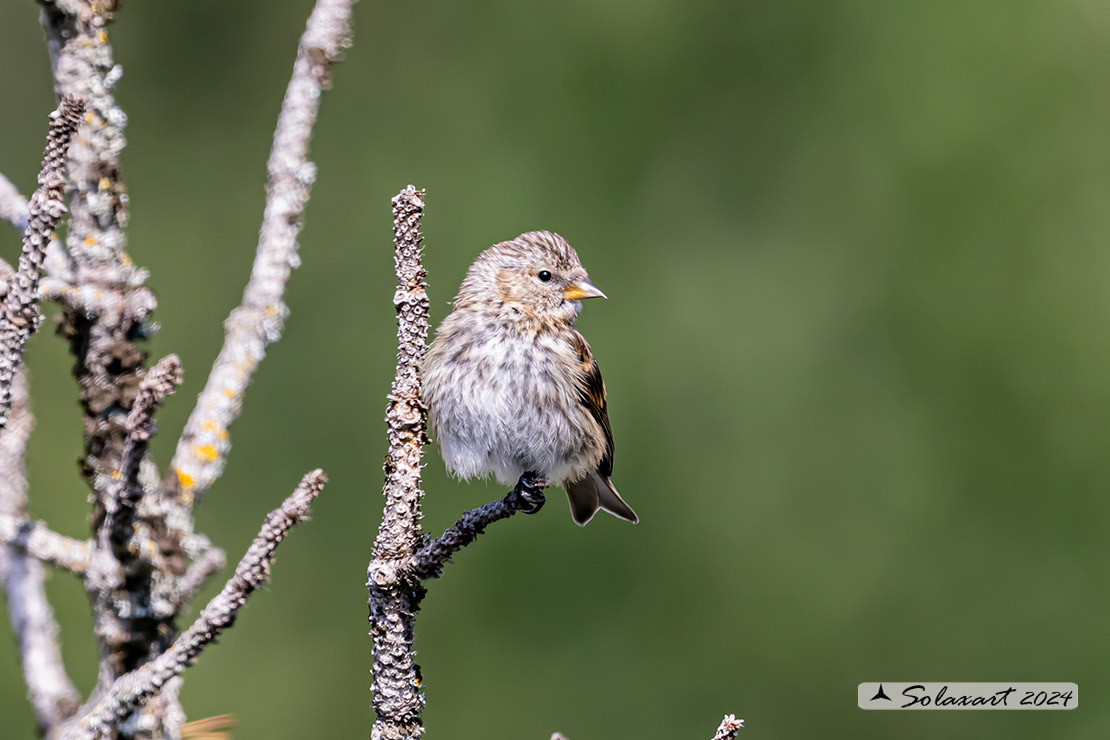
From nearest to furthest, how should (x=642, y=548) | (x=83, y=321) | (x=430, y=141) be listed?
(x=83, y=321), (x=642, y=548), (x=430, y=141)

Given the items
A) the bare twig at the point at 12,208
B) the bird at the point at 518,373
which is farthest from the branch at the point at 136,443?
the bird at the point at 518,373

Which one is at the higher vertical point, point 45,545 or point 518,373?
point 518,373

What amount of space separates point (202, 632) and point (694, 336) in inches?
214

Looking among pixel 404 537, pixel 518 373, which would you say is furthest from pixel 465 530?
pixel 518 373

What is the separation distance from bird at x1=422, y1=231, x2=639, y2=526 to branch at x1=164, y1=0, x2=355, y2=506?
127 centimetres

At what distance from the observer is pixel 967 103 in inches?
290

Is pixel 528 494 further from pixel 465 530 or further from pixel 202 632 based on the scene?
pixel 202 632

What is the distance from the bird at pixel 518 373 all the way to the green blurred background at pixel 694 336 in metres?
2.19

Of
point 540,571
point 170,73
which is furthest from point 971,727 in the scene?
point 170,73

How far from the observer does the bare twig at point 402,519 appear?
74.5 inches

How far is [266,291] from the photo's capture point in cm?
233

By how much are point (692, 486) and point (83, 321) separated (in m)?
4.97

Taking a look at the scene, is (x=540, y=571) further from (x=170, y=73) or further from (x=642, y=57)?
(x=170, y=73)

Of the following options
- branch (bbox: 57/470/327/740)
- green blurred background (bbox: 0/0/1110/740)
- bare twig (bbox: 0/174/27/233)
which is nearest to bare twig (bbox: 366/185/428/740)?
branch (bbox: 57/470/327/740)
